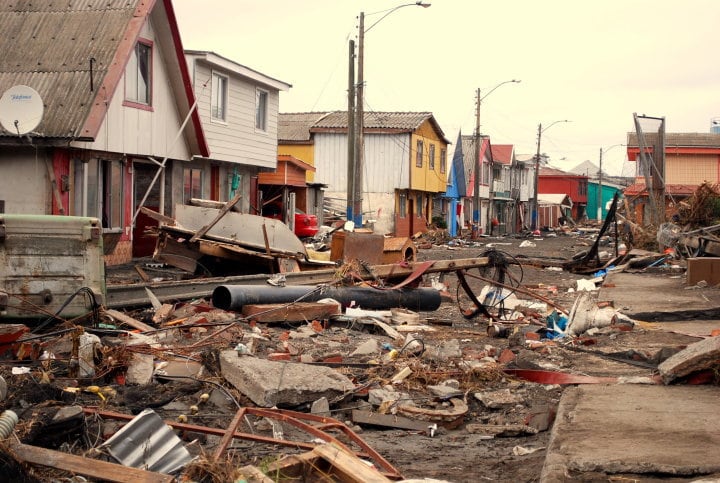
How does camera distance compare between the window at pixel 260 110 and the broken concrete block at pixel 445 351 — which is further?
the window at pixel 260 110

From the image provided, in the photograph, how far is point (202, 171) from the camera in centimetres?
2464

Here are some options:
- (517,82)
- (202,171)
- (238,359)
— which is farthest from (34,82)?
(517,82)

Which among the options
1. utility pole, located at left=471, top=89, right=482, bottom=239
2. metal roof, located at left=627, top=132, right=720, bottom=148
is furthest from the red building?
metal roof, located at left=627, top=132, right=720, bottom=148

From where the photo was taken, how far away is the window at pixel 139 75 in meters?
19.3

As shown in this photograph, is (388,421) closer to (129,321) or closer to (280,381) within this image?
(280,381)

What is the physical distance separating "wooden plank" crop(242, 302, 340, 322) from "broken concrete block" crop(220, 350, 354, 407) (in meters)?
3.43

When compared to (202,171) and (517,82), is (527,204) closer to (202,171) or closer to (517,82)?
(517,82)

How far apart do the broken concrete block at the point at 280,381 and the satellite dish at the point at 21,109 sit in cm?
924

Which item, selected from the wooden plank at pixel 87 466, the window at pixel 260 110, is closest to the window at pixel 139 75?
the window at pixel 260 110

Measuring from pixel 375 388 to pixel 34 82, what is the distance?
12254 millimetres

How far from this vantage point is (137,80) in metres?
19.7

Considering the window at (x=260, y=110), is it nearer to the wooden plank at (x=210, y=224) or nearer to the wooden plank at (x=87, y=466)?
the wooden plank at (x=210, y=224)

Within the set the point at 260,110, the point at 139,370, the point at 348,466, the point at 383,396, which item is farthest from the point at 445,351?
the point at 260,110

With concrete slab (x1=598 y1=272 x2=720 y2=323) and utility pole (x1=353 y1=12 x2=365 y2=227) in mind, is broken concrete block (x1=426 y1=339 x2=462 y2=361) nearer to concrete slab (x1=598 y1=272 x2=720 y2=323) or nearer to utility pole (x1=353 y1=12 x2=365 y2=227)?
concrete slab (x1=598 y1=272 x2=720 y2=323)
